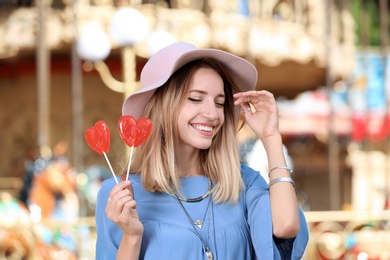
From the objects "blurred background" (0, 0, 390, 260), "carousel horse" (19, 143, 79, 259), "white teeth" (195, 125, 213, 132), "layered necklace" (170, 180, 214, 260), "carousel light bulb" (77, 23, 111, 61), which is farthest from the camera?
"carousel light bulb" (77, 23, 111, 61)

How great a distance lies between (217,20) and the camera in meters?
11.8

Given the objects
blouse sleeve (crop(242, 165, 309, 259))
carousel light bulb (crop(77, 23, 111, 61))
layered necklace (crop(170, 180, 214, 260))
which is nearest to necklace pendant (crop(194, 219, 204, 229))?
layered necklace (crop(170, 180, 214, 260))

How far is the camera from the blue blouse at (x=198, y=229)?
240 centimetres

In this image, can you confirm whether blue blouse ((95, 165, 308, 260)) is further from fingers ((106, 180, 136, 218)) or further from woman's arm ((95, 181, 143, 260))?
fingers ((106, 180, 136, 218))

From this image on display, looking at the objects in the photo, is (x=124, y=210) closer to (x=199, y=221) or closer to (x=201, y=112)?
(x=199, y=221)

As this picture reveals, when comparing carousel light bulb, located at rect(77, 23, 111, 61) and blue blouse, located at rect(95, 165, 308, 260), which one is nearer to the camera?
blue blouse, located at rect(95, 165, 308, 260)

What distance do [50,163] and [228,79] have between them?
6.63m

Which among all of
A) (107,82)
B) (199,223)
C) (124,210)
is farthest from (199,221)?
(107,82)

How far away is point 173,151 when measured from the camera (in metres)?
2.52

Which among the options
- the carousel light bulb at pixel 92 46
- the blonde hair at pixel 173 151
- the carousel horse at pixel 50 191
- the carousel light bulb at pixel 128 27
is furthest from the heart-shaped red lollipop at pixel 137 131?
the carousel light bulb at pixel 92 46

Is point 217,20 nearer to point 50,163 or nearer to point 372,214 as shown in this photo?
point 50,163

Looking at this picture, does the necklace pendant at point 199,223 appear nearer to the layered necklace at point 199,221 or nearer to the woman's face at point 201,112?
the layered necklace at point 199,221

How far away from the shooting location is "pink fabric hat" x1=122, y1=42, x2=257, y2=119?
252 centimetres

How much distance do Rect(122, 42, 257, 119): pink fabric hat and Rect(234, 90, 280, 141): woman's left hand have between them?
0.10 meters
